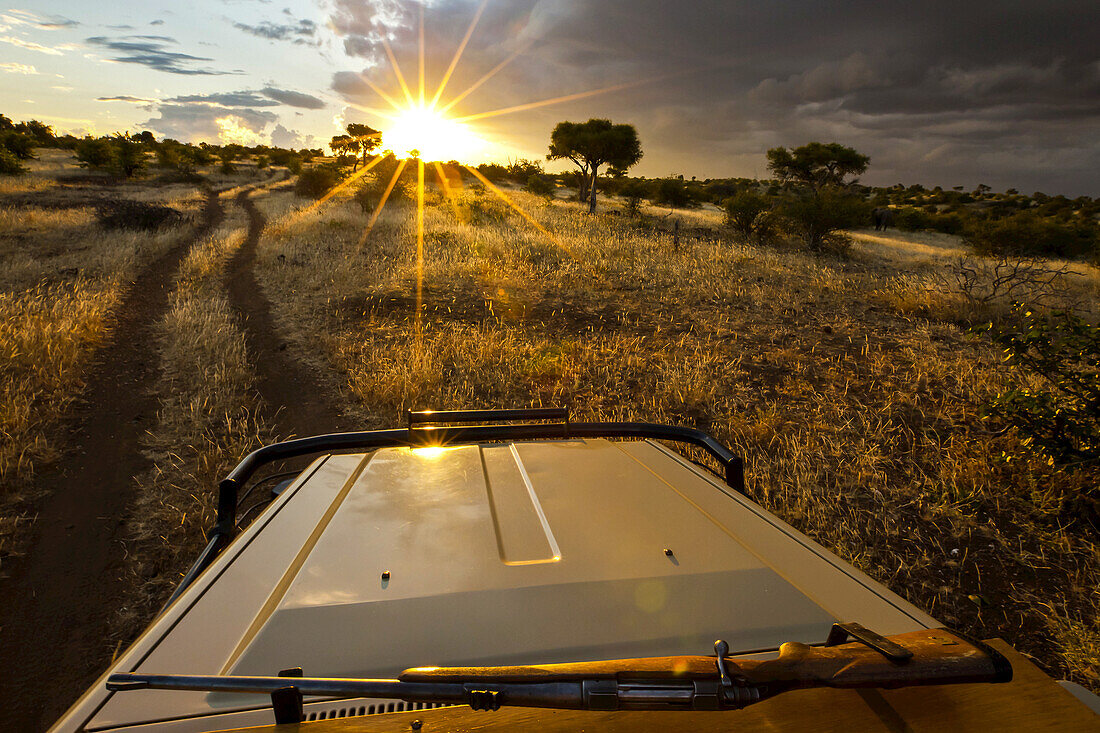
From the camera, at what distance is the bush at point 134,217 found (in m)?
15.0

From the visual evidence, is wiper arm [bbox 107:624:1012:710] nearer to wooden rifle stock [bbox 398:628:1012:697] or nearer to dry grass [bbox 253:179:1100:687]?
wooden rifle stock [bbox 398:628:1012:697]

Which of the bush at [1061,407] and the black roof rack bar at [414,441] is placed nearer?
the black roof rack bar at [414,441]

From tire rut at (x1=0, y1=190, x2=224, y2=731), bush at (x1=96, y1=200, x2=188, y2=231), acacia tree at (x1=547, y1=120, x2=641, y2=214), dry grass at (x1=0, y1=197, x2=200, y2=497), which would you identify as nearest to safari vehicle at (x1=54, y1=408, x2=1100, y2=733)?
tire rut at (x1=0, y1=190, x2=224, y2=731)

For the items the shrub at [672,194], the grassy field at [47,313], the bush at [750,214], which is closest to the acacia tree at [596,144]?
the shrub at [672,194]

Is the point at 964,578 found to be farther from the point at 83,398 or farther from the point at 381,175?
the point at 381,175

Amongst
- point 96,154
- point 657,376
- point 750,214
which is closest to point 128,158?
point 96,154

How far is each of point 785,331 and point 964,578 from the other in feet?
16.2

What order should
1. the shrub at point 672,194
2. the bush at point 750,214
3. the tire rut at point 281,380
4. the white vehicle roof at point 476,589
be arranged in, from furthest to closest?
the shrub at point 672,194 → the bush at point 750,214 → the tire rut at point 281,380 → the white vehicle roof at point 476,589

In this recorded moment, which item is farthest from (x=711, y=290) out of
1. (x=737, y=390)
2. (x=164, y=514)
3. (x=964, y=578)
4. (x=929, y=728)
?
(x=929, y=728)

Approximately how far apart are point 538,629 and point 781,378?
5.67 meters

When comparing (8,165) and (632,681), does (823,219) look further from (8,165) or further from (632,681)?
(8,165)

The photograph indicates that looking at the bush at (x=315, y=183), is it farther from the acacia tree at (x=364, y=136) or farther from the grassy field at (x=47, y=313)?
the acacia tree at (x=364, y=136)

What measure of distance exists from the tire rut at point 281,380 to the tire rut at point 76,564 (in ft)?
3.60

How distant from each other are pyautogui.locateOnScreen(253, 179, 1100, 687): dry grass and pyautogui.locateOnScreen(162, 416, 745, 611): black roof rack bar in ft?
6.16
